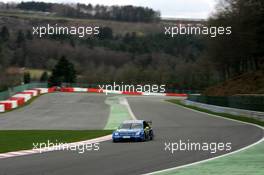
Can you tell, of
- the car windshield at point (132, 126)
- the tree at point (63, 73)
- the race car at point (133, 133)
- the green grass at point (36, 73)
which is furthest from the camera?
the green grass at point (36, 73)

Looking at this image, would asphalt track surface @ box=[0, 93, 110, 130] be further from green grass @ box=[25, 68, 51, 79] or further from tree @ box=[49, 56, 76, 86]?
green grass @ box=[25, 68, 51, 79]

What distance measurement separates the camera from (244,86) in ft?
212

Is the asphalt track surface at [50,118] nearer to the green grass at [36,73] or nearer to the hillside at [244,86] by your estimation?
the hillside at [244,86]

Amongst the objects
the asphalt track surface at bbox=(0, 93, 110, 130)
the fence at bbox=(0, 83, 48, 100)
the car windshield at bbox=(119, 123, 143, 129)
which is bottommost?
the asphalt track surface at bbox=(0, 93, 110, 130)

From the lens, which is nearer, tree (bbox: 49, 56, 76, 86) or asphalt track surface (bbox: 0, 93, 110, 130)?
asphalt track surface (bbox: 0, 93, 110, 130)

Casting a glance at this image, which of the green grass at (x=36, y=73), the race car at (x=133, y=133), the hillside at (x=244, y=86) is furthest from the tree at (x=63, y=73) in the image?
the race car at (x=133, y=133)

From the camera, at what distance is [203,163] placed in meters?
15.9

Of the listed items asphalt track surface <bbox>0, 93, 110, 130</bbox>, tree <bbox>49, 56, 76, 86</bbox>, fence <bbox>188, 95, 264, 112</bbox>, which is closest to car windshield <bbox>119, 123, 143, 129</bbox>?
asphalt track surface <bbox>0, 93, 110, 130</bbox>

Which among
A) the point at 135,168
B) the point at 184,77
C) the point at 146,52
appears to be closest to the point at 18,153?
the point at 135,168

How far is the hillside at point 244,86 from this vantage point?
60562 mm

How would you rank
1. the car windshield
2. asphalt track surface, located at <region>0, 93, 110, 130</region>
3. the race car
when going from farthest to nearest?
asphalt track surface, located at <region>0, 93, 110, 130</region> < the car windshield < the race car

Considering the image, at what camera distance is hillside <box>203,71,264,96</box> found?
199 feet

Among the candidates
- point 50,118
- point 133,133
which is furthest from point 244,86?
point 133,133

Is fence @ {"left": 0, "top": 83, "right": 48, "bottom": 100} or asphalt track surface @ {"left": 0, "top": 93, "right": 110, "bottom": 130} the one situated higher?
fence @ {"left": 0, "top": 83, "right": 48, "bottom": 100}
